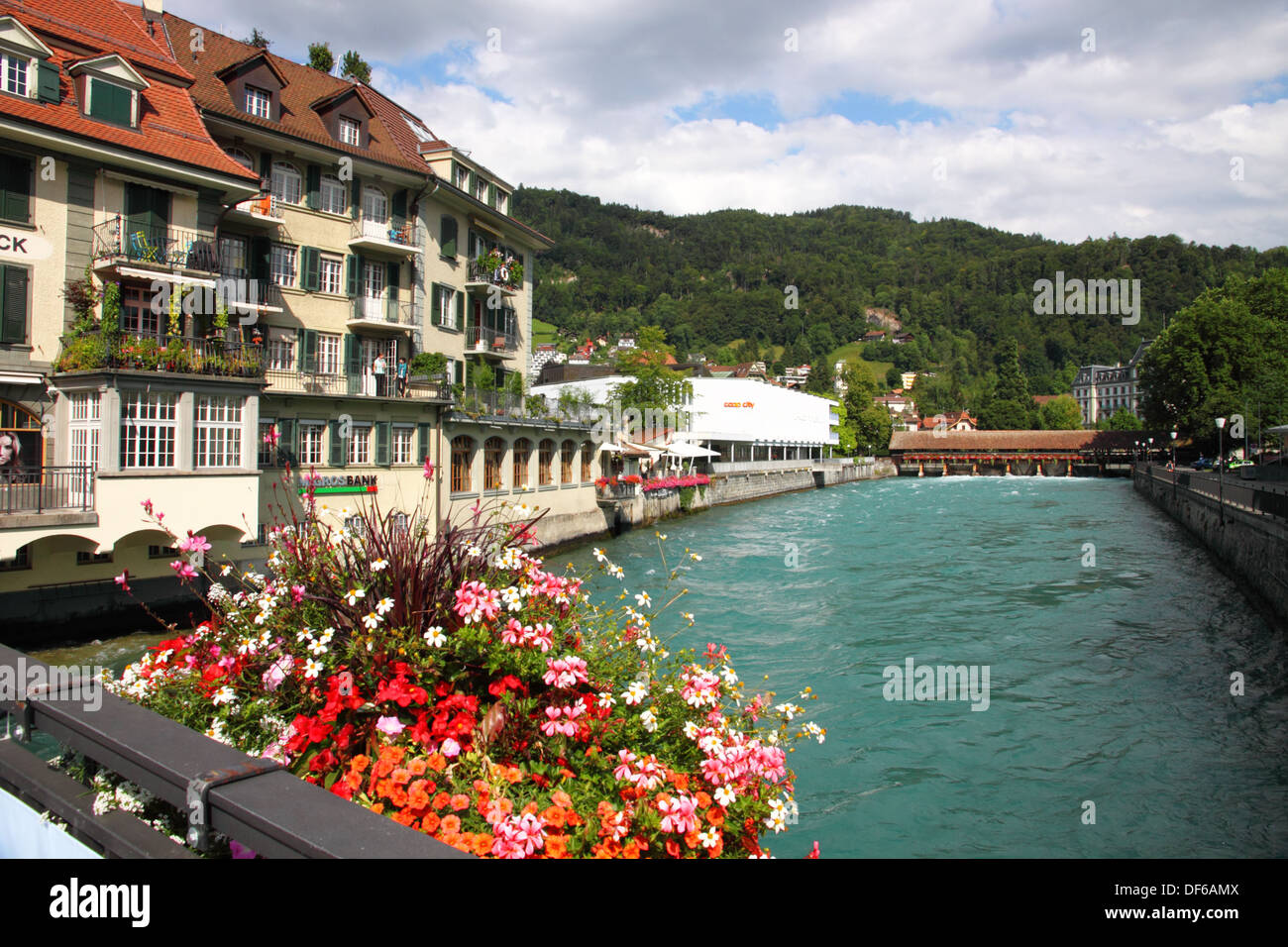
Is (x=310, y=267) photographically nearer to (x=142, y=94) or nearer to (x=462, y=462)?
(x=142, y=94)

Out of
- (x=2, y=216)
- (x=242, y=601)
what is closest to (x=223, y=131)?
(x=2, y=216)

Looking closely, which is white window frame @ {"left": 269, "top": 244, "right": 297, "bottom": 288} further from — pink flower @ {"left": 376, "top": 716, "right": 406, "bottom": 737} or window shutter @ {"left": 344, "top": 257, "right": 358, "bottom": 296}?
pink flower @ {"left": 376, "top": 716, "right": 406, "bottom": 737}

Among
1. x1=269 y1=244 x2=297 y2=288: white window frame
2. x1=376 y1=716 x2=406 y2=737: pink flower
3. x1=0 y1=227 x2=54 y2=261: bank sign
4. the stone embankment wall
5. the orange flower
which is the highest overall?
x1=269 y1=244 x2=297 y2=288: white window frame

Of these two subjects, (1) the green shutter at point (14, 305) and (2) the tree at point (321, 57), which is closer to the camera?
(1) the green shutter at point (14, 305)

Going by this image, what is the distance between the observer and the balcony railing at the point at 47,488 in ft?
50.6

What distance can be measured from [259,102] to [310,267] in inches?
196

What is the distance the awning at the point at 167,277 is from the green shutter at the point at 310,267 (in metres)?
5.42

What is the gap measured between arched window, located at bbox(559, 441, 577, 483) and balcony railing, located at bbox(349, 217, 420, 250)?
36.0ft

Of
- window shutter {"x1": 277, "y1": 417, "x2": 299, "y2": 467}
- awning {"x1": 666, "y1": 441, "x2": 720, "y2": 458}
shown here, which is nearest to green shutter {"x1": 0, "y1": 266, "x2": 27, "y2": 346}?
window shutter {"x1": 277, "y1": 417, "x2": 299, "y2": 467}

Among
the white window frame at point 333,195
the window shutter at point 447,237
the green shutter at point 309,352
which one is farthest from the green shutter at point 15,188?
the window shutter at point 447,237

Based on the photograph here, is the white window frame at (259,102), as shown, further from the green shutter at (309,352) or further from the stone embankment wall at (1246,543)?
the stone embankment wall at (1246,543)

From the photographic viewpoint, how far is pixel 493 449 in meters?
30.6

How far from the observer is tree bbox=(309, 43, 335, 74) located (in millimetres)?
31250
